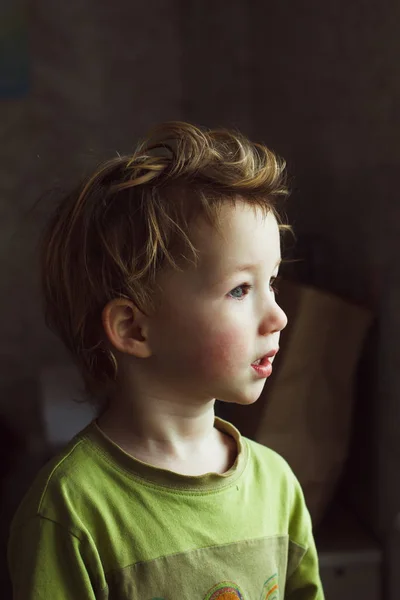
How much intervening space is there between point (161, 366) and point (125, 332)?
6 cm

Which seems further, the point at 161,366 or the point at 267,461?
the point at 267,461

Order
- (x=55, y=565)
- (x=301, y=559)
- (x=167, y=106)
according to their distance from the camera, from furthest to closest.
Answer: (x=167, y=106), (x=301, y=559), (x=55, y=565)

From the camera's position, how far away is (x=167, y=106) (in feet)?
6.31

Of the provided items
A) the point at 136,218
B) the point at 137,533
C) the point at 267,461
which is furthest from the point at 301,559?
the point at 136,218

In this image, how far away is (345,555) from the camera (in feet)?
4.92

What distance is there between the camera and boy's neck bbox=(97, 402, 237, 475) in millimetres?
1002

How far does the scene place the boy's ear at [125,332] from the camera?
98 centimetres

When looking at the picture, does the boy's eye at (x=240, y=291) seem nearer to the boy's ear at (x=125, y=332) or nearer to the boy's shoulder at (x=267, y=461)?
the boy's ear at (x=125, y=332)

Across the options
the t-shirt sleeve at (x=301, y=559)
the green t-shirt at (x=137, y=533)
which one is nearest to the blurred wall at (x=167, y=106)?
the t-shirt sleeve at (x=301, y=559)

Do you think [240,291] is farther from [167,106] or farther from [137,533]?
[167,106]

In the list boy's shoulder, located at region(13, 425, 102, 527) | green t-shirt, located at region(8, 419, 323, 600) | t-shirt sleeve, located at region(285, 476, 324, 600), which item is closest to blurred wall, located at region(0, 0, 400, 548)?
t-shirt sleeve, located at region(285, 476, 324, 600)

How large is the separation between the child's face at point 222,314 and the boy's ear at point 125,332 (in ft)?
0.04

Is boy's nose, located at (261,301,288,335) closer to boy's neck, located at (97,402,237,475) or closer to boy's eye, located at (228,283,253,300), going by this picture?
boy's eye, located at (228,283,253,300)

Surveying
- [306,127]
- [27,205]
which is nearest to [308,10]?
[306,127]
